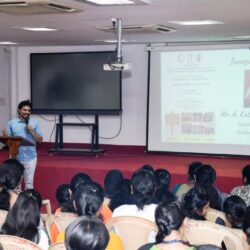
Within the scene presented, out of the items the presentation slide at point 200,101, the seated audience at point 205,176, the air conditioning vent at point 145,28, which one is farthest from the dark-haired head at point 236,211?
the presentation slide at point 200,101

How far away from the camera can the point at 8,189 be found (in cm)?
404

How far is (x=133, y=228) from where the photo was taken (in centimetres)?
345

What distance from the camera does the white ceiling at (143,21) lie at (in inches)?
192

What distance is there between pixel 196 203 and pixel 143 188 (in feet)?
1.36

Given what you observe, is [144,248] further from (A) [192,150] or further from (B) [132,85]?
(B) [132,85]

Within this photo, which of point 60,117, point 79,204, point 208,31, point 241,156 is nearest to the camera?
point 79,204

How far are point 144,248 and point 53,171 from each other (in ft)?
17.8

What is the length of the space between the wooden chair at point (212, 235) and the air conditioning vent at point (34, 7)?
2334 mm

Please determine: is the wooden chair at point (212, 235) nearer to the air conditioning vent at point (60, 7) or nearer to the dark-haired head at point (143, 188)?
the dark-haired head at point (143, 188)

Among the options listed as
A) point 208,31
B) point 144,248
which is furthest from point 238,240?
point 208,31

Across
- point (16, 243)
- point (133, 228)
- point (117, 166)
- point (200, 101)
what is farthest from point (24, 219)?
point (200, 101)

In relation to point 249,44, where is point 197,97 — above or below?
below

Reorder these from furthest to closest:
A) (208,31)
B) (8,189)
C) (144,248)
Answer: (208,31) < (8,189) < (144,248)

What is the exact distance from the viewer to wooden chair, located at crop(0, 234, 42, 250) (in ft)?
8.86
